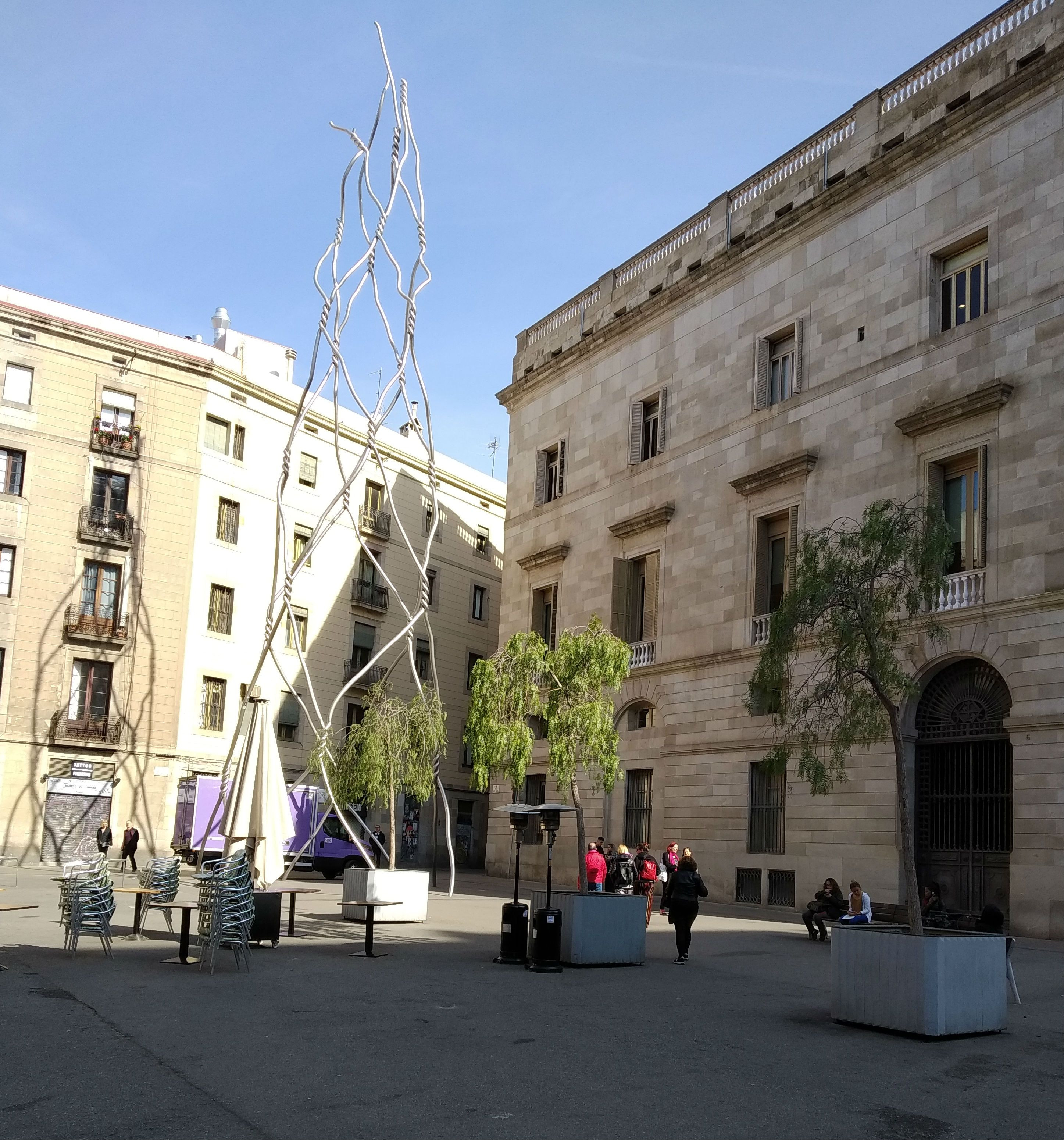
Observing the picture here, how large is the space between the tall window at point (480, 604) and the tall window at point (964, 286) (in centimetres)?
2816

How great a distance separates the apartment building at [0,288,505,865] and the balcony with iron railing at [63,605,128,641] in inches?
2.8

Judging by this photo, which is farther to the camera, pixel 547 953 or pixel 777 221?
pixel 777 221

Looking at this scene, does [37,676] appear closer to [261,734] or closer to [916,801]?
[261,734]

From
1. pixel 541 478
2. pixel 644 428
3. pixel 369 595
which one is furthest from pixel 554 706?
pixel 369 595

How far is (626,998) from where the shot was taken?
41.4 feet

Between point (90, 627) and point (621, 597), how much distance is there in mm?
15980

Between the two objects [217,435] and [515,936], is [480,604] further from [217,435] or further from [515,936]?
[515,936]

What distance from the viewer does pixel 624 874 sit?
25609 millimetres

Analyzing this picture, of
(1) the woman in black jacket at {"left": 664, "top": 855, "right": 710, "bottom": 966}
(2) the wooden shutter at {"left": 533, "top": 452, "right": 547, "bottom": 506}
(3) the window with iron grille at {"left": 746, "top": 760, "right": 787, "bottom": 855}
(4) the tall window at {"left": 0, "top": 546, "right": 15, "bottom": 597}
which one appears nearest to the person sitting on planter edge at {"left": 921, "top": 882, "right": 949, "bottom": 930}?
(3) the window with iron grille at {"left": 746, "top": 760, "right": 787, "bottom": 855}

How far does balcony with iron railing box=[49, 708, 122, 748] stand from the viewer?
36406mm

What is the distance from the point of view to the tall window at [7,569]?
119 ft

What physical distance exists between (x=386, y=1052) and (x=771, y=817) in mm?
19229

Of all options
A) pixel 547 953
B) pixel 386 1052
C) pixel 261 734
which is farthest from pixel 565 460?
pixel 386 1052

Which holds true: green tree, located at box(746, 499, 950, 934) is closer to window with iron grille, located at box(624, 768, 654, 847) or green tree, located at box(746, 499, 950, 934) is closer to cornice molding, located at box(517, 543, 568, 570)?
window with iron grille, located at box(624, 768, 654, 847)
